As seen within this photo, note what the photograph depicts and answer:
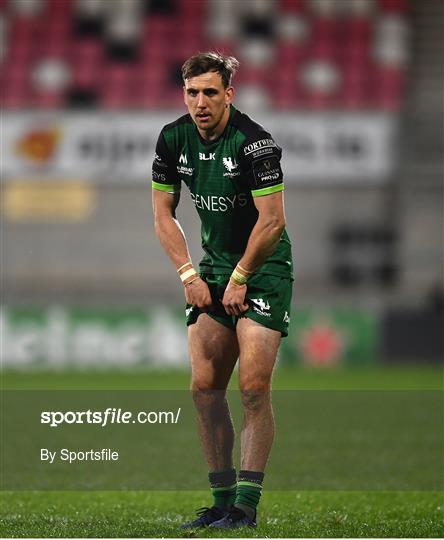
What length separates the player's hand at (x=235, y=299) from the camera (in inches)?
209

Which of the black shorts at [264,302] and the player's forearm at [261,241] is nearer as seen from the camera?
the player's forearm at [261,241]

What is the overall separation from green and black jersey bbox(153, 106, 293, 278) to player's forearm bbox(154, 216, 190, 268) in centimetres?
12

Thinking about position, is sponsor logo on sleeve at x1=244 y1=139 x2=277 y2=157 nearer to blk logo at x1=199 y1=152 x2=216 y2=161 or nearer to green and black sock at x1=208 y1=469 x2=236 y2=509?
blk logo at x1=199 y1=152 x2=216 y2=161

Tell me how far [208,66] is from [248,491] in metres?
1.86

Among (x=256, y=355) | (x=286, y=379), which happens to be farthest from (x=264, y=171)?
(x=286, y=379)

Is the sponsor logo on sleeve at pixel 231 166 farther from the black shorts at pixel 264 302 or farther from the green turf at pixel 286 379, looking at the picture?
the green turf at pixel 286 379

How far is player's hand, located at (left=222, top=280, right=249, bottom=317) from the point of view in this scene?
5301 millimetres

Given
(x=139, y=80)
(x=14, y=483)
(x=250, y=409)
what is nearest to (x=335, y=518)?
(x=250, y=409)

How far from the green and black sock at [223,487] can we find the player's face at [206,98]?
1.56 metres

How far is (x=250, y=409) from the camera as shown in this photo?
530 cm

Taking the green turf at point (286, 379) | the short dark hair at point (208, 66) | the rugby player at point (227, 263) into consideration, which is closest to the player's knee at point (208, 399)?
the rugby player at point (227, 263)

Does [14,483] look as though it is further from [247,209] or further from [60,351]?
[60,351]

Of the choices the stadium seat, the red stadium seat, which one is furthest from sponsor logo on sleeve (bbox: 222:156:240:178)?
the red stadium seat

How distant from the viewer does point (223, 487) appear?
544 cm
